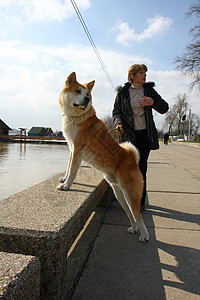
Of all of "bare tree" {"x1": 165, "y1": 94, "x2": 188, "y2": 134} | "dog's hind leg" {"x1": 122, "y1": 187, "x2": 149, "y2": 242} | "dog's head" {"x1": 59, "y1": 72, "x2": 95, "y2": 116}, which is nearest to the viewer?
"dog's hind leg" {"x1": 122, "y1": 187, "x2": 149, "y2": 242}

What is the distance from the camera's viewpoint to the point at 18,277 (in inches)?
38.8

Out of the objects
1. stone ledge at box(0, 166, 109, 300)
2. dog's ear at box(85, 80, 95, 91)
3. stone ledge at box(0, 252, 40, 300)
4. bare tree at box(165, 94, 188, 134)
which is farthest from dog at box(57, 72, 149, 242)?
bare tree at box(165, 94, 188, 134)

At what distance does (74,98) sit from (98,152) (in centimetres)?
82

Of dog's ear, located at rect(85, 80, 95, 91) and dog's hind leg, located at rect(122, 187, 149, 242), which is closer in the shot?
dog's hind leg, located at rect(122, 187, 149, 242)

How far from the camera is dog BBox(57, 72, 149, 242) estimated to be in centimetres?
239

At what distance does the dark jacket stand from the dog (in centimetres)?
67

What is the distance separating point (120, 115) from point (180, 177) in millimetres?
3436

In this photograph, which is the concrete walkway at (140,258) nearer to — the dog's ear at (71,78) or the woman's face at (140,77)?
the dog's ear at (71,78)

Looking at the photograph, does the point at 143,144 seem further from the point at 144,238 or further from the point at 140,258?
the point at 140,258

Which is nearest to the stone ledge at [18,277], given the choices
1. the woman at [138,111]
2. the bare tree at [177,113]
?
the woman at [138,111]

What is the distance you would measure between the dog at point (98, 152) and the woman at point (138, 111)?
2.24 ft


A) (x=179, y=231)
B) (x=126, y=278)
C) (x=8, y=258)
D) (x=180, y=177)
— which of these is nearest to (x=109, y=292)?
(x=126, y=278)

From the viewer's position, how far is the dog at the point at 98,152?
2395 mm

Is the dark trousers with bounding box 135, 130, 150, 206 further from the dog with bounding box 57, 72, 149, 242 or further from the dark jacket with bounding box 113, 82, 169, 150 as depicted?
the dog with bounding box 57, 72, 149, 242
